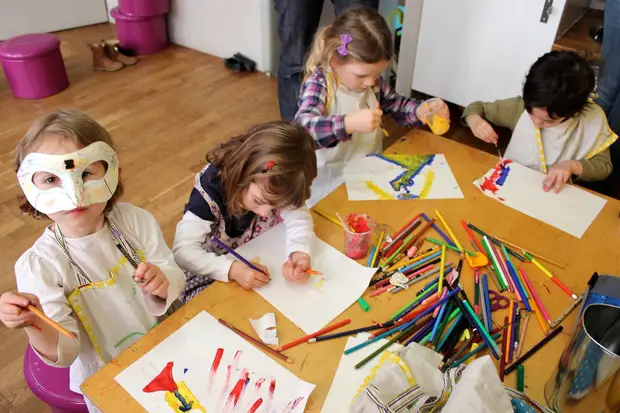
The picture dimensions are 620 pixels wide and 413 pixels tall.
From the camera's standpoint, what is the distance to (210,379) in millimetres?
840

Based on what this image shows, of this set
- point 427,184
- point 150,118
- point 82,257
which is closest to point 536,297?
point 427,184

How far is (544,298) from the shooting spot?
1032mm

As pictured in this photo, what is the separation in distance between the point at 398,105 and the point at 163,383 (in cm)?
120

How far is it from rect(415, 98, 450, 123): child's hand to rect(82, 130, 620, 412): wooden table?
8cm

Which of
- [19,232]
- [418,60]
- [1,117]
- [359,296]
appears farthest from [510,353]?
[1,117]

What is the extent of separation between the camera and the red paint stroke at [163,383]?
0.82m

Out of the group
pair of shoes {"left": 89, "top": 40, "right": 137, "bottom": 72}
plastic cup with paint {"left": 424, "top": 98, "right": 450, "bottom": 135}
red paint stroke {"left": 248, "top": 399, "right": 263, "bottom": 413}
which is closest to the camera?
red paint stroke {"left": 248, "top": 399, "right": 263, "bottom": 413}

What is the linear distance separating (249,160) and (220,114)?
2.09 metres

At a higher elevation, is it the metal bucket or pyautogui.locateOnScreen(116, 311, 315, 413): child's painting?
the metal bucket

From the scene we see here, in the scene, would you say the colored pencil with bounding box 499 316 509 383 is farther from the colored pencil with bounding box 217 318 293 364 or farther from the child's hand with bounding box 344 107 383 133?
the child's hand with bounding box 344 107 383 133

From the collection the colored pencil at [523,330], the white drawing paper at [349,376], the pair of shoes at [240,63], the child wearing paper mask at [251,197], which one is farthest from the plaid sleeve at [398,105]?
the pair of shoes at [240,63]

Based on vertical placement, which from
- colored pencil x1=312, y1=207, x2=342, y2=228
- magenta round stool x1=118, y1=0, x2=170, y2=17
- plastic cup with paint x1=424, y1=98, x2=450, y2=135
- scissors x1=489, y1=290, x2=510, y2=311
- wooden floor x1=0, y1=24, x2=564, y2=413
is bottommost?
wooden floor x1=0, y1=24, x2=564, y2=413

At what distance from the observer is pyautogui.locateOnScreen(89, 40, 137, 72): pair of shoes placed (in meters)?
3.48

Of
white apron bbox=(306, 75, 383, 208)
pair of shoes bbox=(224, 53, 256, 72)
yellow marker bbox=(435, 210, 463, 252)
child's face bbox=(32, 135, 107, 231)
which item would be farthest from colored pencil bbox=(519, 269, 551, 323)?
pair of shoes bbox=(224, 53, 256, 72)
